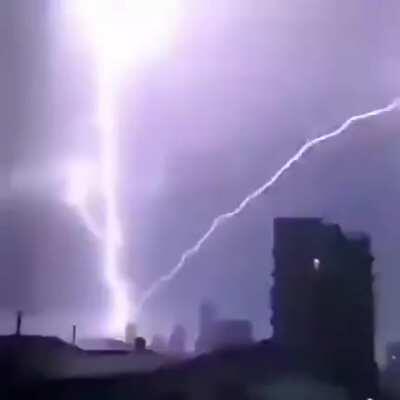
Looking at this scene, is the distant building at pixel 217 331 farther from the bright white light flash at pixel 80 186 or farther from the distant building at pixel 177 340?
the bright white light flash at pixel 80 186

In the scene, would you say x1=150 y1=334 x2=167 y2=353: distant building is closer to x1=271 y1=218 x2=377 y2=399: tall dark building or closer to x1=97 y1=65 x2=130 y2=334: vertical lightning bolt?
x1=97 y1=65 x2=130 y2=334: vertical lightning bolt

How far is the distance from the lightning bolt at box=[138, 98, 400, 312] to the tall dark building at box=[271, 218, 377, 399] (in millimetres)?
77

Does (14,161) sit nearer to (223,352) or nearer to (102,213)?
(102,213)

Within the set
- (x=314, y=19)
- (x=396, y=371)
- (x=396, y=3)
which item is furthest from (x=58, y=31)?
(x=396, y=371)

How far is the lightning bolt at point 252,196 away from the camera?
1471 mm

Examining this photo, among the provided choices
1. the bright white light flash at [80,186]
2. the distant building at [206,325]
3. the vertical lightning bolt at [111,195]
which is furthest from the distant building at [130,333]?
the bright white light flash at [80,186]

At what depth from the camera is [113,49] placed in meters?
1.55

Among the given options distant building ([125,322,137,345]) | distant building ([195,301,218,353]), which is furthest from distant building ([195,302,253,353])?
distant building ([125,322,137,345])

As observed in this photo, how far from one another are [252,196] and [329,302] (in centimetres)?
24

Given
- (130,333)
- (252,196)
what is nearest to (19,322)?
(130,333)

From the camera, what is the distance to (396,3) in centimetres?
156

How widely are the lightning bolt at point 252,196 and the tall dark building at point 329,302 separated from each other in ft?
0.25

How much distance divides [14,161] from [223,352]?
546mm

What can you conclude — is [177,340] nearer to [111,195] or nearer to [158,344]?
[158,344]
